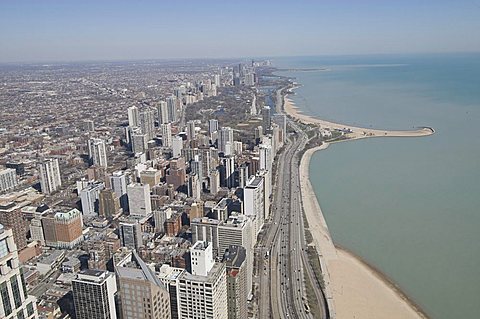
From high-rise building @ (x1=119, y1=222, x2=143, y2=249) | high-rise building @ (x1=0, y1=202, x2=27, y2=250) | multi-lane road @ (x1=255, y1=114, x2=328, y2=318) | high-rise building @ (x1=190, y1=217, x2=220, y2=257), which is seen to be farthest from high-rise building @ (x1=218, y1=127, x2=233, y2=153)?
high-rise building @ (x1=0, y1=202, x2=27, y2=250)

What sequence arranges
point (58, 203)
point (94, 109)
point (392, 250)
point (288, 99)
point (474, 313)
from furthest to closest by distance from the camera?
point (288, 99), point (94, 109), point (58, 203), point (392, 250), point (474, 313)

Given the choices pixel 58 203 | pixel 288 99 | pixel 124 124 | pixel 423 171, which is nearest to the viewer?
pixel 58 203

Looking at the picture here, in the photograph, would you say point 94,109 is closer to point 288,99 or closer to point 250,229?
point 288,99

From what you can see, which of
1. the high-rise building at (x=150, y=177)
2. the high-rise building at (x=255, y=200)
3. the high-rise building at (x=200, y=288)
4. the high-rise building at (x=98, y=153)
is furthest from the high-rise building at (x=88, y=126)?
the high-rise building at (x=200, y=288)

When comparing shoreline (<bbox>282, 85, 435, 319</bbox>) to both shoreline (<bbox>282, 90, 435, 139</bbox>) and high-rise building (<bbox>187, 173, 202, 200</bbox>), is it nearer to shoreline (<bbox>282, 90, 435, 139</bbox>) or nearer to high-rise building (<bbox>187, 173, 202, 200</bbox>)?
high-rise building (<bbox>187, 173, 202, 200</bbox>)

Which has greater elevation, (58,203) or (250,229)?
(250,229)

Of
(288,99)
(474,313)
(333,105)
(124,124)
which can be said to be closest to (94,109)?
(124,124)

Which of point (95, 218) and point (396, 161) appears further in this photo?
point (396, 161)
